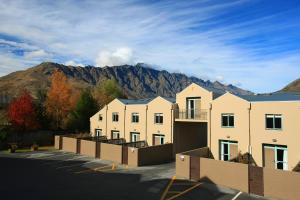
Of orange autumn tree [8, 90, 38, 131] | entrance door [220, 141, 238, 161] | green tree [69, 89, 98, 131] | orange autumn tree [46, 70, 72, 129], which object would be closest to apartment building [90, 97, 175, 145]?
green tree [69, 89, 98, 131]

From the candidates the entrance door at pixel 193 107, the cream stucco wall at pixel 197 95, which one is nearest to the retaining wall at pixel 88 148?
the cream stucco wall at pixel 197 95

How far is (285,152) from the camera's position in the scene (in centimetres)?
2598

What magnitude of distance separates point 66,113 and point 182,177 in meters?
36.1

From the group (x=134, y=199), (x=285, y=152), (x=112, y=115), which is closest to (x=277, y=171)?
(x=285, y=152)

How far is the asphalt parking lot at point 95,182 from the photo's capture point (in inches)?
820

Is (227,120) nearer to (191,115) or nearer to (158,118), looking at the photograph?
(191,115)

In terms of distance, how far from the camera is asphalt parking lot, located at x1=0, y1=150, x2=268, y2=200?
68.3 feet

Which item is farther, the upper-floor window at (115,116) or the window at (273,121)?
the upper-floor window at (115,116)

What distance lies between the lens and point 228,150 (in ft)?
98.3

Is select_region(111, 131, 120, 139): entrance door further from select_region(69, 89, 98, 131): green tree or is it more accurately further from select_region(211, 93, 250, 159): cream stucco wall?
select_region(211, 93, 250, 159): cream stucco wall

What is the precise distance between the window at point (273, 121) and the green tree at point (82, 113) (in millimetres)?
35470

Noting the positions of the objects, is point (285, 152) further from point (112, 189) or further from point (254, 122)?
point (112, 189)

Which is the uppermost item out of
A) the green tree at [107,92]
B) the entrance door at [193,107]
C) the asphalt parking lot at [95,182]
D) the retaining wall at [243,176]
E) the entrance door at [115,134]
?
the green tree at [107,92]

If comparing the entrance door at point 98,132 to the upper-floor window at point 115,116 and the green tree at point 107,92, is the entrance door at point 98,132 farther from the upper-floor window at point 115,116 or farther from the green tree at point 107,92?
the green tree at point 107,92
